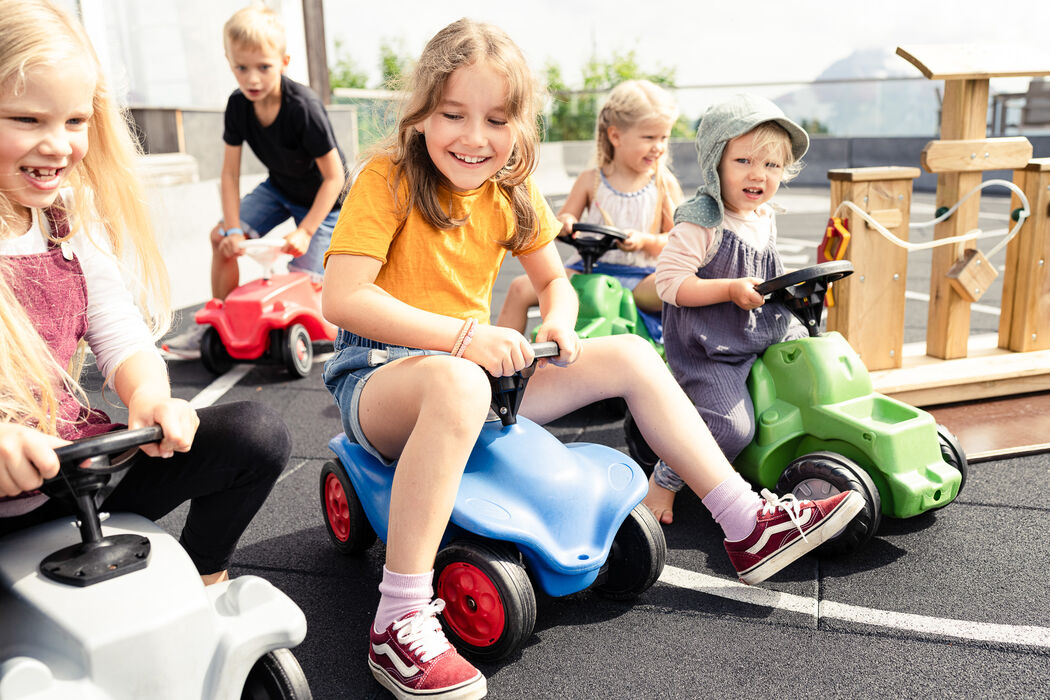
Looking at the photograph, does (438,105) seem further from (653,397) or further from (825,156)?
(825,156)

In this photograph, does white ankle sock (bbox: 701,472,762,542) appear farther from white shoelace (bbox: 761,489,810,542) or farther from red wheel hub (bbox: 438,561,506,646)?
red wheel hub (bbox: 438,561,506,646)

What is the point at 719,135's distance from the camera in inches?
88.2

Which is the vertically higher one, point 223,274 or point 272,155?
point 272,155

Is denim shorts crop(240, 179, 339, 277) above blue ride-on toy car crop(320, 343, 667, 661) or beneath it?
above

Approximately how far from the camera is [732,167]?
88.8 inches

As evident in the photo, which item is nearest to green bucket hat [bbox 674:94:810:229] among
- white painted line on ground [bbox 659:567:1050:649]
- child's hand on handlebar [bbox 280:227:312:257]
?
white painted line on ground [bbox 659:567:1050:649]

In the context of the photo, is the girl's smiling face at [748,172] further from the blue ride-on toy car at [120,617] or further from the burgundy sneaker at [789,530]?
the blue ride-on toy car at [120,617]

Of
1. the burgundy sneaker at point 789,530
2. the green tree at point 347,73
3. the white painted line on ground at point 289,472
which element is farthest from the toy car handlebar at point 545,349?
the green tree at point 347,73

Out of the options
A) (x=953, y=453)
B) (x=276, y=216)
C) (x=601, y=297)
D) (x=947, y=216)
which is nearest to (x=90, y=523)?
(x=953, y=453)

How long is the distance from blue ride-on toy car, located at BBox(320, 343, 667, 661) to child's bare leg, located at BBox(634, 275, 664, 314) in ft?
4.69

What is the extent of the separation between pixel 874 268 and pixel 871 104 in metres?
11.3

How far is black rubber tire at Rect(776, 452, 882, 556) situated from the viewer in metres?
1.94

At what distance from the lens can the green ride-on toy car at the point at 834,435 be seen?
6.48 feet

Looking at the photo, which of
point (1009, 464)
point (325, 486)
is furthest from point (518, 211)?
point (1009, 464)
